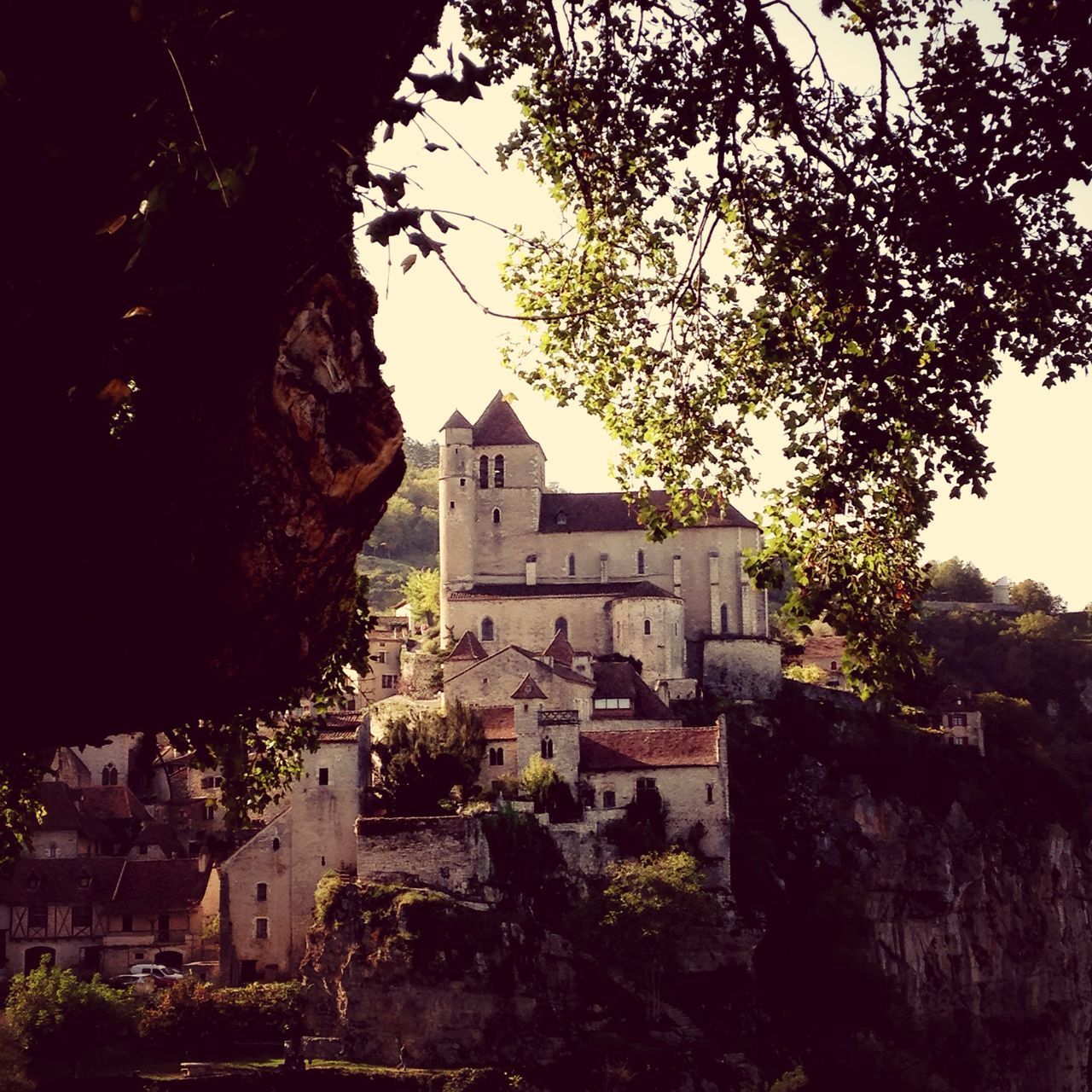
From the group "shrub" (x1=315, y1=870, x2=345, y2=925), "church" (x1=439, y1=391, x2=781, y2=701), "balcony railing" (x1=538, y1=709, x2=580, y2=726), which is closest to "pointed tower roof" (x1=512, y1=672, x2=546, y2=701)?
"balcony railing" (x1=538, y1=709, x2=580, y2=726)

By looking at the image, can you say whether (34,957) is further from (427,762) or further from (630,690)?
(630,690)

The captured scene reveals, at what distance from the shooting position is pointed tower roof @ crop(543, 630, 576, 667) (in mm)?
61219

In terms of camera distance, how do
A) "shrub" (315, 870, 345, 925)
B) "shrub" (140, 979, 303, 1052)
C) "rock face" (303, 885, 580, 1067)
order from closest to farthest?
"shrub" (140, 979, 303, 1052) < "rock face" (303, 885, 580, 1067) < "shrub" (315, 870, 345, 925)

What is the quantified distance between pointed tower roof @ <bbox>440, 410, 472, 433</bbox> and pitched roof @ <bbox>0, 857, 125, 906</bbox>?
27.3m

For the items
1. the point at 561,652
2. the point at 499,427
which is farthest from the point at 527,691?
the point at 499,427

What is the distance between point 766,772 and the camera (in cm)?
5838

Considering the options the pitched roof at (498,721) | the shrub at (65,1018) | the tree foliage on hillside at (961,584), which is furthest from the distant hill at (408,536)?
the shrub at (65,1018)

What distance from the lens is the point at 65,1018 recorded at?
41.9 meters

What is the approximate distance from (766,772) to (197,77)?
53845 millimetres

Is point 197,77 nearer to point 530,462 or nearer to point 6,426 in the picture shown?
point 6,426

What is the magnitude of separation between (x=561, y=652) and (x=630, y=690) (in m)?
3.13

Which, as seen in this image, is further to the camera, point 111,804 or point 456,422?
point 456,422

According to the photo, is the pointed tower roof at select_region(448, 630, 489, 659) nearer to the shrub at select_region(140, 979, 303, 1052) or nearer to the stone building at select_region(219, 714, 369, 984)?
the stone building at select_region(219, 714, 369, 984)

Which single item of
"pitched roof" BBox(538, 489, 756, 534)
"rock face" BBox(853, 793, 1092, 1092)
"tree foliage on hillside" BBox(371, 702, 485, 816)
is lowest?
"rock face" BBox(853, 793, 1092, 1092)
